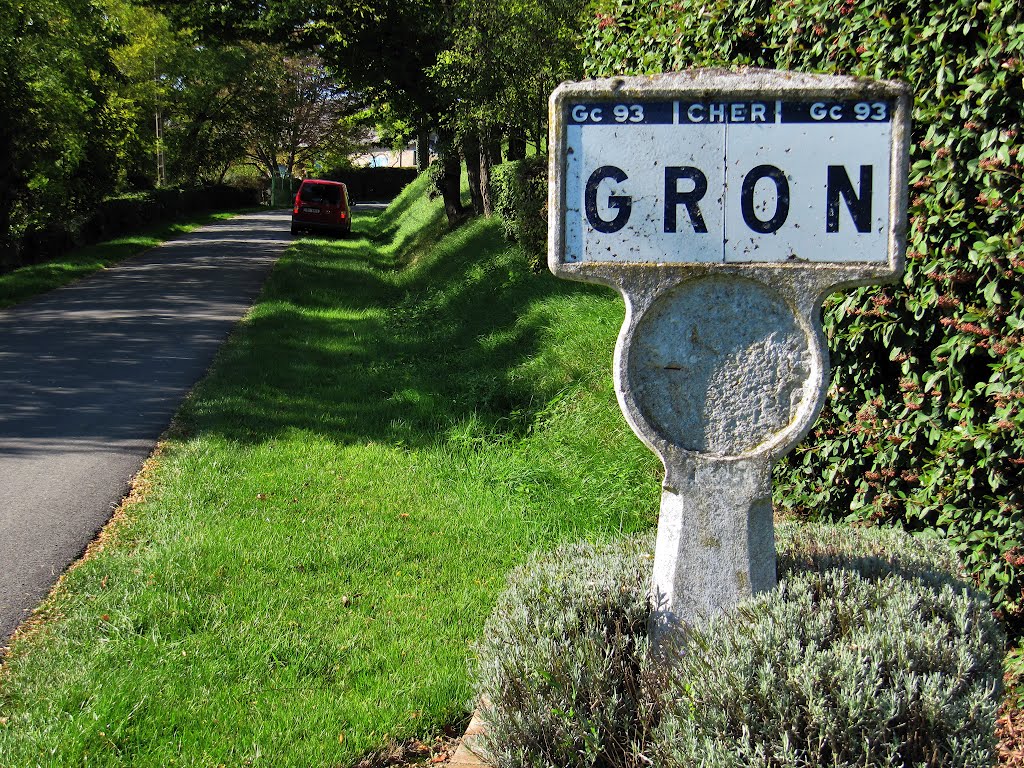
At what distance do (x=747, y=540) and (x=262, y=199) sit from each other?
6005 cm

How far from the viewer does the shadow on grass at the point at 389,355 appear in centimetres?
814

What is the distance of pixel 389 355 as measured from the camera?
11.3m

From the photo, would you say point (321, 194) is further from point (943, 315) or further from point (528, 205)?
point (943, 315)

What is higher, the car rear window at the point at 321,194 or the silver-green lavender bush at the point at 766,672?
the car rear window at the point at 321,194

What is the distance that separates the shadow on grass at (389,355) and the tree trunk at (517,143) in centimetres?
142

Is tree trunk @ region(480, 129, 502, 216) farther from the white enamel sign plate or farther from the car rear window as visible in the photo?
the white enamel sign plate

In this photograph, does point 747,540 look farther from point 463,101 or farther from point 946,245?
point 463,101

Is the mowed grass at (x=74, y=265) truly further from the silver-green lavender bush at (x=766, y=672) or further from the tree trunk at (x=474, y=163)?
the silver-green lavender bush at (x=766, y=672)

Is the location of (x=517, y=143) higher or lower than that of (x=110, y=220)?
higher

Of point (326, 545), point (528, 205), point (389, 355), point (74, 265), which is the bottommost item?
point (326, 545)

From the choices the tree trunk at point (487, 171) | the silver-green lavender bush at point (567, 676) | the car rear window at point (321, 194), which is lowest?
the silver-green lavender bush at point (567, 676)

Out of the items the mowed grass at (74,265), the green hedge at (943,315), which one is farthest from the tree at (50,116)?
the green hedge at (943,315)

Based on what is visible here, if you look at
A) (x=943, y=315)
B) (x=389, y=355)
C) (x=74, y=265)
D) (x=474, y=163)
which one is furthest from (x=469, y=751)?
(x=74, y=265)

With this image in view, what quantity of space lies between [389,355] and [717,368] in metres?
8.44
